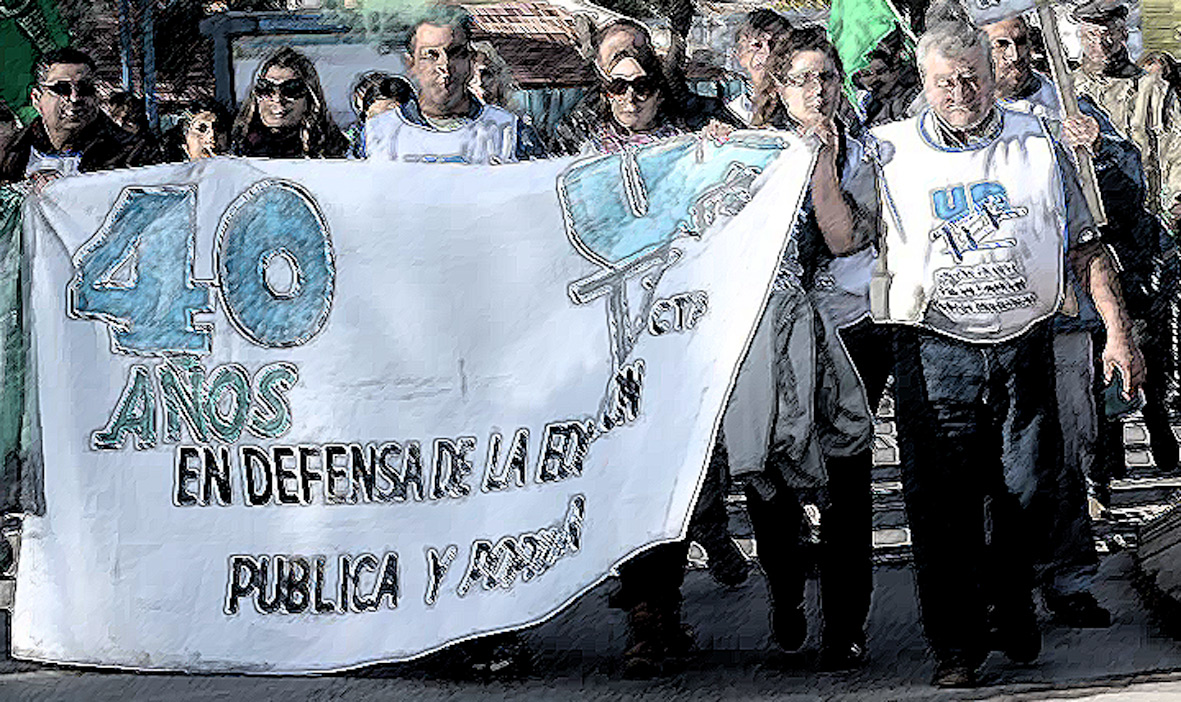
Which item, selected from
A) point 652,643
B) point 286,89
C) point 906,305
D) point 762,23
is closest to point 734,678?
point 652,643

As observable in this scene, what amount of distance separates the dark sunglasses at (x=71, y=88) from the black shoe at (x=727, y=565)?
→ 255 centimetres

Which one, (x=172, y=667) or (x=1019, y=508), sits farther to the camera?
(x=1019, y=508)

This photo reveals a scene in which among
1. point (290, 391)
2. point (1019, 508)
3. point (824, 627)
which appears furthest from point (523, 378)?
point (1019, 508)

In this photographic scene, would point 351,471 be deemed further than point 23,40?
No

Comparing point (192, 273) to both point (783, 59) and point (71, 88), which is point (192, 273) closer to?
point (71, 88)

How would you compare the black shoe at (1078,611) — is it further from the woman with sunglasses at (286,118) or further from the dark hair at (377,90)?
the dark hair at (377,90)

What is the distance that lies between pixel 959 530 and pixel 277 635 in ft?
5.99

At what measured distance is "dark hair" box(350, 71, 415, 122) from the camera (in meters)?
7.57

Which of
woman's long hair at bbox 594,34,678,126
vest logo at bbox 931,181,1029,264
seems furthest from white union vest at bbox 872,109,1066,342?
woman's long hair at bbox 594,34,678,126

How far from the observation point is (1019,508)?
17.3 feet

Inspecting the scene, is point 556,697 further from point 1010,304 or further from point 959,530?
point 1010,304

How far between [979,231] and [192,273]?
6.86 feet

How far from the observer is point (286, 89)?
19.0ft

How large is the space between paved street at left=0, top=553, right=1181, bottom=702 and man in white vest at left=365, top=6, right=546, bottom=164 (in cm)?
148
